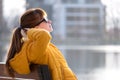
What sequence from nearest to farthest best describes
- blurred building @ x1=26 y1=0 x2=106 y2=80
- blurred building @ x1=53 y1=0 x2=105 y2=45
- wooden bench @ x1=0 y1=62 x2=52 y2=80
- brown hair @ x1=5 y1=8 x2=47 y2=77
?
wooden bench @ x1=0 y1=62 x2=52 y2=80
brown hair @ x1=5 y1=8 x2=47 y2=77
blurred building @ x1=26 y1=0 x2=106 y2=80
blurred building @ x1=53 y1=0 x2=105 y2=45

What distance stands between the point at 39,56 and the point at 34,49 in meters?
0.05

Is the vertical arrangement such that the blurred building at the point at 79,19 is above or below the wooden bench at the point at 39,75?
below

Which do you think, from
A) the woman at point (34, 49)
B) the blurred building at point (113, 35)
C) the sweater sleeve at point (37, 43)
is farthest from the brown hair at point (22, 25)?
the blurred building at point (113, 35)

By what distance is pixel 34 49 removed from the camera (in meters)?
2.38

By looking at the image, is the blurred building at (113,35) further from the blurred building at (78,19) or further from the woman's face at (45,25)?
the woman's face at (45,25)

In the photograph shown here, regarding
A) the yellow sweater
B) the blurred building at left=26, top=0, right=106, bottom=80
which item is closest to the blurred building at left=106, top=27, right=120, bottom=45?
the blurred building at left=26, top=0, right=106, bottom=80

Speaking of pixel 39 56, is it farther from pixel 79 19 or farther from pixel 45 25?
pixel 79 19

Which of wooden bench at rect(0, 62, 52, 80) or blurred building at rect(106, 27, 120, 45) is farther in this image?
blurred building at rect(106, 27, 120, 45)

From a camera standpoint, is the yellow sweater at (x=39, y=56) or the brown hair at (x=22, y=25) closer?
the yellow sweater at (x=39, y=56)

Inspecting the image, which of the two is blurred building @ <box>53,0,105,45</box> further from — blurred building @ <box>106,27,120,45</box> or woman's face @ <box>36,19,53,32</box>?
woman's face @ <box>36,19,53,32</box>

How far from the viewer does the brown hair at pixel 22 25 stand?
2.52 m

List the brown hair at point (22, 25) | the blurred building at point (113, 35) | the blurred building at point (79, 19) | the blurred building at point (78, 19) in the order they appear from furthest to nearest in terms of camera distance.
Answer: the blurred building at point (79, 19), the blurred building at point (78, 19), the blurred building at point (113, 35), the brown hair at point (22, 25)

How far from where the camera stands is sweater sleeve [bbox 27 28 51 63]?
236cm

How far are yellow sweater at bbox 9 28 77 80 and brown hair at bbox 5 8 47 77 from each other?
42 millimetres
